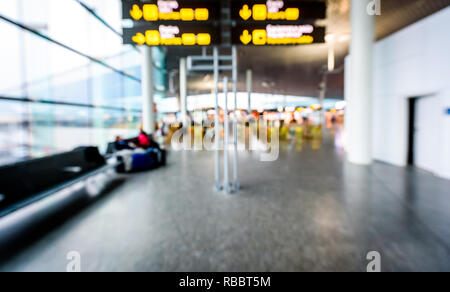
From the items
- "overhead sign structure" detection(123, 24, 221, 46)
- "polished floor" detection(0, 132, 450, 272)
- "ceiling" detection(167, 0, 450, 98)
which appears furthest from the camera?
"ceiling" detection(167, 0, 450, 98)

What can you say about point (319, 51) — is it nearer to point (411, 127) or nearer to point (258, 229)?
point (411, 127)

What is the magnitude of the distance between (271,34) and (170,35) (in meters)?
1.89

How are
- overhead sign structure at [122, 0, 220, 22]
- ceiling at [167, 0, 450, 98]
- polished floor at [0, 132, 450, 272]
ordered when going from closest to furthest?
polished floor at [0, 132, 450, 272]
overhead sign structure at [122, 0, 220, 22]
ceiling at [167, 0, 450, 98]

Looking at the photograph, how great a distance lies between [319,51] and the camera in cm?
1266

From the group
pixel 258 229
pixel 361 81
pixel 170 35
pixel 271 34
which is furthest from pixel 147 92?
pixel 258 229

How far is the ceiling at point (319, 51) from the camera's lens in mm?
5977

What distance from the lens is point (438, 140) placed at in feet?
19.4

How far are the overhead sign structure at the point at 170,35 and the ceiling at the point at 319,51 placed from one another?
5125 mm

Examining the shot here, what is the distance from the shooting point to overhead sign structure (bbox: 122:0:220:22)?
3900mm

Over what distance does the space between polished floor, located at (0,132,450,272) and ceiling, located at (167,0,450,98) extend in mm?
4648

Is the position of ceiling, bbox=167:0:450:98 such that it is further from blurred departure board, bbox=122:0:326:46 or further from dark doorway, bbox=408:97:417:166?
blurred departure board, bbox=122:0:326:46

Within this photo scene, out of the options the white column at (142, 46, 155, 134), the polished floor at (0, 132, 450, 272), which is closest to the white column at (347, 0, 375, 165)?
the polished floor at (0, 132, 450, 272)

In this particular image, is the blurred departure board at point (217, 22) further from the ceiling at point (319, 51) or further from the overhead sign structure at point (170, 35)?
the ceiling at point (319, 51)
